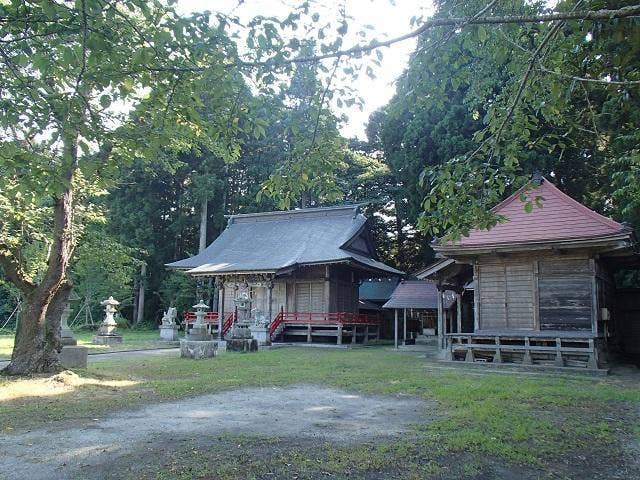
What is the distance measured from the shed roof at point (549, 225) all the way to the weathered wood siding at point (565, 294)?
88 centimetres

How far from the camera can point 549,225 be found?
14016 millimetres

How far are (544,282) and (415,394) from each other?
6909 mm

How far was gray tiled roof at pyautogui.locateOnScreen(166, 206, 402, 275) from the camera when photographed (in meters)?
23.9

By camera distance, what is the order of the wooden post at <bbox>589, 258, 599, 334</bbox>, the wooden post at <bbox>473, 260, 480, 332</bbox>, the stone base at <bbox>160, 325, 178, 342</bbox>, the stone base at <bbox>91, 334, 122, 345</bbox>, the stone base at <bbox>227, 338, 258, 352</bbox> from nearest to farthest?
the wooden post at <bbox>589, 258, 599, 334</bbox> → the wooden post at <bbox>473, 260, 480, 332</bbox> → the stone base at <bbox>227, 338, 258, 352</bbox> → the stone base at <bbox>91, 334, 122, 345</bbox> → the stone base at <bbox>160, 325, 178, 342</bbox>

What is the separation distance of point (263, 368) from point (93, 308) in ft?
86.6

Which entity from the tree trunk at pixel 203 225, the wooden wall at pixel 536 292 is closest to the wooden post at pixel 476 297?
the wooden wall at pixel 536 292

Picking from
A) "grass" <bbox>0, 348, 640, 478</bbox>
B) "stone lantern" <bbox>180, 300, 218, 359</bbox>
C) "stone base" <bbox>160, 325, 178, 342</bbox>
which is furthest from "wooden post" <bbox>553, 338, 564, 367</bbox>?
"stone base" <bbox>160, 325, 178, 342</bbox>

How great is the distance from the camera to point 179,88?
4570mm

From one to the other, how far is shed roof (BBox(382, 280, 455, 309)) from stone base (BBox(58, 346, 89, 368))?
1142 centimetres

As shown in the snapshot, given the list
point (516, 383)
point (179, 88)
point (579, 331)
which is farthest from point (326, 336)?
point (179, 88)

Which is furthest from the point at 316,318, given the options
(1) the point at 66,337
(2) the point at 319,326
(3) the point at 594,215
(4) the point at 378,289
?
(1) the point at 66,337

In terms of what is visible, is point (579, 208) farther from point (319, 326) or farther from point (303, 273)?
point (303, 273)

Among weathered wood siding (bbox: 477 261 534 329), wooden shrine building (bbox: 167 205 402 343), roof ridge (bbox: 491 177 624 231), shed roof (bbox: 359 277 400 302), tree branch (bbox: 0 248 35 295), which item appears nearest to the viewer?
tree branch (bbox: 0 248 35 295)

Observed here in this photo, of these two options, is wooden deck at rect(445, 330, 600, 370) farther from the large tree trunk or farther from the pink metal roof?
the large tree trunk
